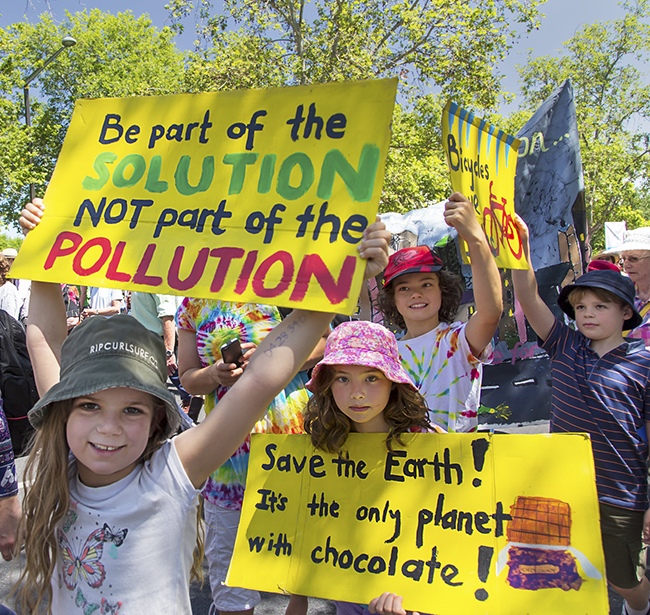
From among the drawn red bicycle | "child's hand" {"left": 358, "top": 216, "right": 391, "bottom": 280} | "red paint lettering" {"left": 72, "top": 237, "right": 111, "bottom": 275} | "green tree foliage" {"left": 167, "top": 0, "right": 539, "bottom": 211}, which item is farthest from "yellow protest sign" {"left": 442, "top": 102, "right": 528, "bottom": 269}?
"green tree foliage" {"left": 167, "top": 0, "right": 539, "bottom": 211}

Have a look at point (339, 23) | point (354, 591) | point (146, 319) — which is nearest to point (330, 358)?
point (354, 591)

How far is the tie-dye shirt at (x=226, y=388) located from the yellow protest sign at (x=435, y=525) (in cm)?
36

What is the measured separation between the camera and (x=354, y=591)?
1793 millimetres

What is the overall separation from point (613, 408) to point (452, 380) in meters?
0.69

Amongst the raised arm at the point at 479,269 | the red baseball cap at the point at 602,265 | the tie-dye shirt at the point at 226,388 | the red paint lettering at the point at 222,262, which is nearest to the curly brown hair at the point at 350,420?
the tie-dye shirt at the point at 226,388

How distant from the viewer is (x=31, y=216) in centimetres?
187

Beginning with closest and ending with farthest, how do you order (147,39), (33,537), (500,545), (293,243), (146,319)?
(33,537) < (293,243) < (500,545) < (146,319) < (147,39)

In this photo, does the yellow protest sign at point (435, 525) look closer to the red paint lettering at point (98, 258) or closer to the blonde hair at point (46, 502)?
the blonde hair at point (46, 502)

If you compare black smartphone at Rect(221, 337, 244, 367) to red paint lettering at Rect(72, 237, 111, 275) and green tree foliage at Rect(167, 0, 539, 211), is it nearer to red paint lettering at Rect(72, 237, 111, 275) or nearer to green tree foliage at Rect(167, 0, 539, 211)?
red paint lettering at Rect(72, 237, 111, 275)

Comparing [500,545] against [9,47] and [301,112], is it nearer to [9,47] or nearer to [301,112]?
[301,112]

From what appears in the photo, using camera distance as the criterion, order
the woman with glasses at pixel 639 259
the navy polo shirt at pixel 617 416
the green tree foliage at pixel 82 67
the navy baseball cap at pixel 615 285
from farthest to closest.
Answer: the green tree foliage at pixel 82 67 → the woman with glasses at pixel 639 259 → the navy baseball cap at pixel 615 285 → the navy polo shirt at pixel 617 416

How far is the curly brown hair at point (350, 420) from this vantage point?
→ 1999 millimetres

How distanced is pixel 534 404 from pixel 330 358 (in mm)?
3538

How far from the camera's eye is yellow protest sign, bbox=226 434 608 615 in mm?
1695
